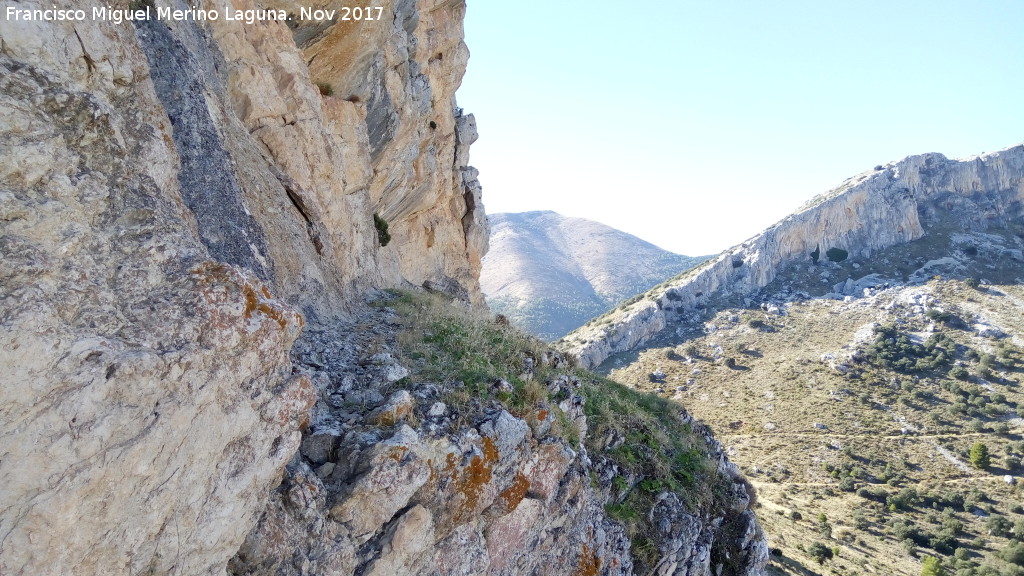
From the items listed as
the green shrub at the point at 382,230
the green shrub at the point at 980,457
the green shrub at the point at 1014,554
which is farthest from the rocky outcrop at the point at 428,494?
the green shrub at the point at 980,457

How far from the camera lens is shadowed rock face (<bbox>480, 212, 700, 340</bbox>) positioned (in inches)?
4112

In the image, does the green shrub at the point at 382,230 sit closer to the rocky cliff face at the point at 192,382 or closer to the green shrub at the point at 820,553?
the rocky cliff face at the point at 192,382

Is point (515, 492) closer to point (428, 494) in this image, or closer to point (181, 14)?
point (428, 494)

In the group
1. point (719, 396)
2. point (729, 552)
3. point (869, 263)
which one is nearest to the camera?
point (729, 552)

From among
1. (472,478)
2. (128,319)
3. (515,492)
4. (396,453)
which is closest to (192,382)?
(128,319)

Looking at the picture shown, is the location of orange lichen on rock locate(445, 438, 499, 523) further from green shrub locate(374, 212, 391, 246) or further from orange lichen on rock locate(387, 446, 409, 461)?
green shrub locate(374, 212, 391, 246)

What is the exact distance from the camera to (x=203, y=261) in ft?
14.3

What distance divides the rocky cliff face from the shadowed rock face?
77884mm

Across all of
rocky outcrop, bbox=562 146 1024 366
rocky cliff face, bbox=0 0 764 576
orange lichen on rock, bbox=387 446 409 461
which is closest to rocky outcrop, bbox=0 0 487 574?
rocky cliff face, bbox=0 0 764 576

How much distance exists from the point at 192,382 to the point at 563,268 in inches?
5489

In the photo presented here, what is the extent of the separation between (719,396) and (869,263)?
42.6 metres

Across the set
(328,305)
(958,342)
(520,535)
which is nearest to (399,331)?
(328,305)

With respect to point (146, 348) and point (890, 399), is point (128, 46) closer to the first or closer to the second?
point (146, 348)

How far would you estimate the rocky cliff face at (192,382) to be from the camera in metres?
3.22
